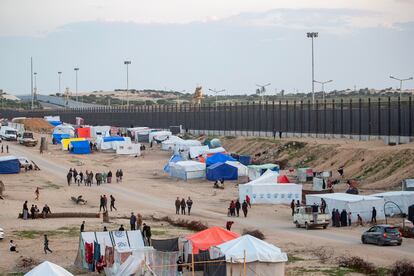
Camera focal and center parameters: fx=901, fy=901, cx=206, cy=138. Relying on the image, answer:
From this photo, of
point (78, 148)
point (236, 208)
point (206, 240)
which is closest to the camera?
point (206, 240)

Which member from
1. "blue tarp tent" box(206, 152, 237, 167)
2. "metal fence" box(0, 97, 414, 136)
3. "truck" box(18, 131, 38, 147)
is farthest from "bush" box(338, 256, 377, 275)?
"truck" box(18, 131, 38, 147)

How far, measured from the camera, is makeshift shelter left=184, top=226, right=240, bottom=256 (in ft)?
90.8

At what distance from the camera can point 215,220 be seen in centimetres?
4175

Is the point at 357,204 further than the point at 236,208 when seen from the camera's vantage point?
No

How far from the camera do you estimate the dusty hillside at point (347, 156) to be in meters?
53.8

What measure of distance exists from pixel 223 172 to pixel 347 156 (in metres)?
8.98

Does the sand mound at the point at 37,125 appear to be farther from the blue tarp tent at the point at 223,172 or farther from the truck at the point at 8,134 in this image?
the blue tarp tent at the point at 223,172

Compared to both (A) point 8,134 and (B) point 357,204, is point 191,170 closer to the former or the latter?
(B) point 357,204

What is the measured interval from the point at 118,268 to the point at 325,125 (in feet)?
177

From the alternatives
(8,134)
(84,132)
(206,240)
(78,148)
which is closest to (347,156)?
(78,148)

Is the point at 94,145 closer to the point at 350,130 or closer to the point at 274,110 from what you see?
the point at 274,110

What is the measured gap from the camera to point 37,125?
126 metres

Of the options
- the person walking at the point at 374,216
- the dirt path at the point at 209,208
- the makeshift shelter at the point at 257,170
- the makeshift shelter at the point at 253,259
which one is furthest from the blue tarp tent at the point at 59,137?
the makeshift shelter at the point at 253,259

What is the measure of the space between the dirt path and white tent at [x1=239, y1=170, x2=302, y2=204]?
3.62ft
